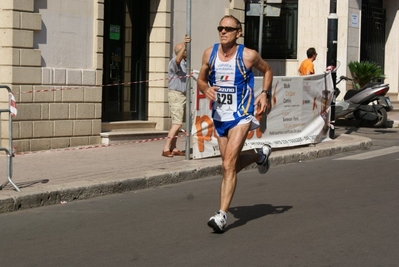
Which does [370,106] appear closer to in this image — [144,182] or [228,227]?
[144,182]

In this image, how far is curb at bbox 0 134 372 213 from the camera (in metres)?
8.97

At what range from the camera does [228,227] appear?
7.69 m

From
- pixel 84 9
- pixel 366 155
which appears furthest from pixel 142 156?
pixel 366 155

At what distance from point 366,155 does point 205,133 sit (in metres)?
3.32

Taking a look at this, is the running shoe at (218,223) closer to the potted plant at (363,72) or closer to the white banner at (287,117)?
the white banner at (287,117)

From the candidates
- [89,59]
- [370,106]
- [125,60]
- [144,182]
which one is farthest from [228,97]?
[370,106]

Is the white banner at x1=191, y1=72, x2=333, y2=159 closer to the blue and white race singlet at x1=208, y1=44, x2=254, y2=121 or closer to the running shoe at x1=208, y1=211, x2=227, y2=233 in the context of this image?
the blue and white race singlet at x1=208, y1=44, x2=254, y2=121

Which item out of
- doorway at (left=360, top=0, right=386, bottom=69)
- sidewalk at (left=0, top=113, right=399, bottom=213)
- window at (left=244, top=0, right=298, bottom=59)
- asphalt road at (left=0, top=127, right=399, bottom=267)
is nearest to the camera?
asphalt road at (left=0, top=127, right=399, bottom=267)

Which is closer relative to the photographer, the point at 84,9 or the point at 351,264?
the point at 351,264

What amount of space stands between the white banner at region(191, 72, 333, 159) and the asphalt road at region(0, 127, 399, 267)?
1.31 metres

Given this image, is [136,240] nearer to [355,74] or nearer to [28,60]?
[28,60]

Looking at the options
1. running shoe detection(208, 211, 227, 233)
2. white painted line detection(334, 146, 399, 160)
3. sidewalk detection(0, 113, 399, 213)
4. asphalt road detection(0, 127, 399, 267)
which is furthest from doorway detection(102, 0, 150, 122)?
running shoe detection(208, 211, 227, 233)

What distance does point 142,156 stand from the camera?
42.2 feet

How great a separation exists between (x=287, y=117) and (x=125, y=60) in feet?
11.7
